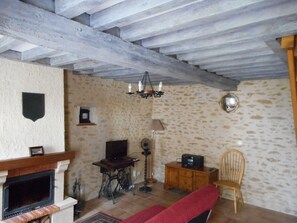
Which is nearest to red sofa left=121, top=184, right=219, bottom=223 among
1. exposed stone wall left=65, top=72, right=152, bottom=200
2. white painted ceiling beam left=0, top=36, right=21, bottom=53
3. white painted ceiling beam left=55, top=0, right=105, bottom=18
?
white painted ceiling beam left=55, top=0, right=105, bottom=18

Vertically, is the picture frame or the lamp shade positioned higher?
the lamp shade

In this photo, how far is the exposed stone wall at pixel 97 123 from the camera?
4324 mm

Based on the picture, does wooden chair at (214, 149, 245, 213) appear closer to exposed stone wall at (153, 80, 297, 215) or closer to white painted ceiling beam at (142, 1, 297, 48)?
exposed stone wall at (153, 80, 297, 215)

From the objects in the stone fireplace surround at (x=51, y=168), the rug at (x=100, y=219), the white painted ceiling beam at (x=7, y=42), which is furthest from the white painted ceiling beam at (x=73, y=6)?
the rug at (x=100, y=219)

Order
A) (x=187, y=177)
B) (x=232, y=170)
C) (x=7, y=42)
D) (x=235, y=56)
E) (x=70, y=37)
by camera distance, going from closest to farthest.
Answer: (x=70, y=37), (x=7, y=42), (x=235, y=56), (x=232, y=170), (x=187, y=177)

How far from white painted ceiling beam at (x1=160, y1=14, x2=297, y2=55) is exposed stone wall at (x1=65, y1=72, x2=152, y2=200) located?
2.43m

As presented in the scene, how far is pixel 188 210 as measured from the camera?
7.51ft

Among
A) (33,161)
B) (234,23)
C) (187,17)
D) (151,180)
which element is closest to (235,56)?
(234,23)

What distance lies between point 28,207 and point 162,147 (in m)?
3.37

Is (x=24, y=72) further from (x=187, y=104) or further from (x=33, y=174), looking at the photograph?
(x=187, y=104)

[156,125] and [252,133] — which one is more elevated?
[156,125]

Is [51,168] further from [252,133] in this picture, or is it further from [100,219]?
[252,133]

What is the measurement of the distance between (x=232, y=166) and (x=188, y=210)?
2.94 metres

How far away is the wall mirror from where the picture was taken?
4848 mm
